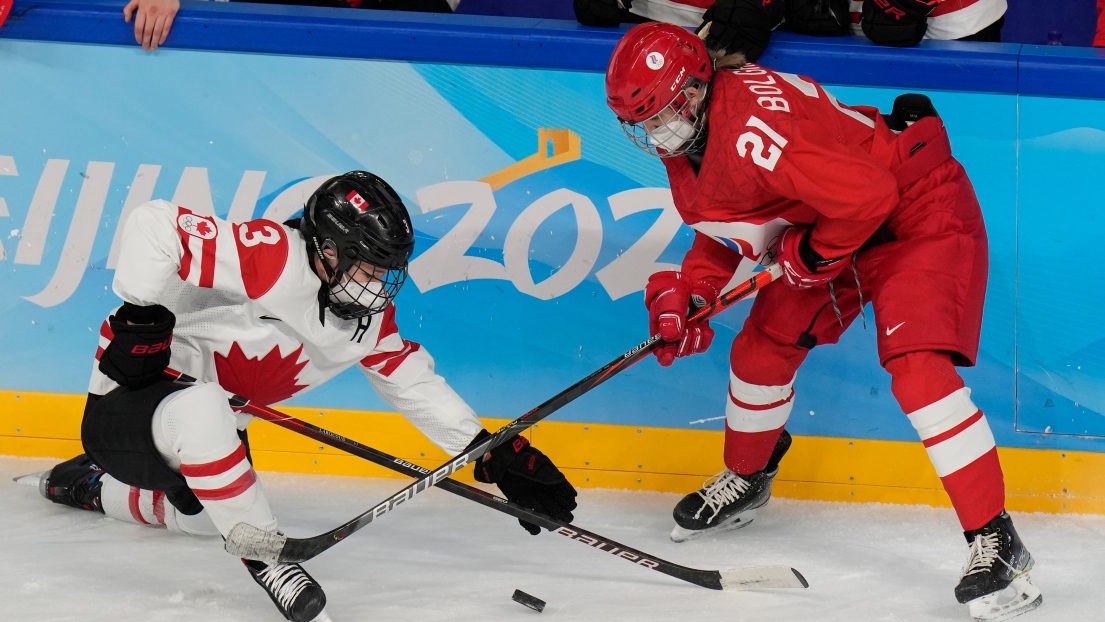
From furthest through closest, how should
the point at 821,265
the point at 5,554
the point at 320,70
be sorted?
1. the point at 320,70
2. the point at 5,554
3. the point at 821,265

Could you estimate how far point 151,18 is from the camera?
3.16 meters

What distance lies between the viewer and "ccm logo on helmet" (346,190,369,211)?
93.4 inches

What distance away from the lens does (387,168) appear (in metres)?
3.23

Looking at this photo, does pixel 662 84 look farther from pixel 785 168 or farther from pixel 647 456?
pixel 647 456

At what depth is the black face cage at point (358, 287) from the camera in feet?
7.92

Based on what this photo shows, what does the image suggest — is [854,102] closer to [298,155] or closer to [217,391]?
[298,155]

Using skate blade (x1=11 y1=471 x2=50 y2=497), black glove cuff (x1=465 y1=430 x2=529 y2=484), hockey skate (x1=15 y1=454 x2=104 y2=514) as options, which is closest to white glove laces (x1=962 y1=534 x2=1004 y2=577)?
black glove cuff (x1=465 y1=430 x2=529 y2=484)

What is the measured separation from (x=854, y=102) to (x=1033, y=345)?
80cm

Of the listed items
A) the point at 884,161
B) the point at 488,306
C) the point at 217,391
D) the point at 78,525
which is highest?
the point at 884,161

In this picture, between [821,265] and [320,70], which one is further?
[320,70]

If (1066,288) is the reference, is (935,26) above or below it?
above

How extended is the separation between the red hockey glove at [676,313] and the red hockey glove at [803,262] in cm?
24

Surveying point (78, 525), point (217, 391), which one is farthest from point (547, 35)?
point (78, 525)

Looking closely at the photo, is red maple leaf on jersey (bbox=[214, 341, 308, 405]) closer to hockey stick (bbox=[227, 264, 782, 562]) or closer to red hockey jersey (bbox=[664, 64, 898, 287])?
hockey stick (bbox=[227, 264, 782, 562])
